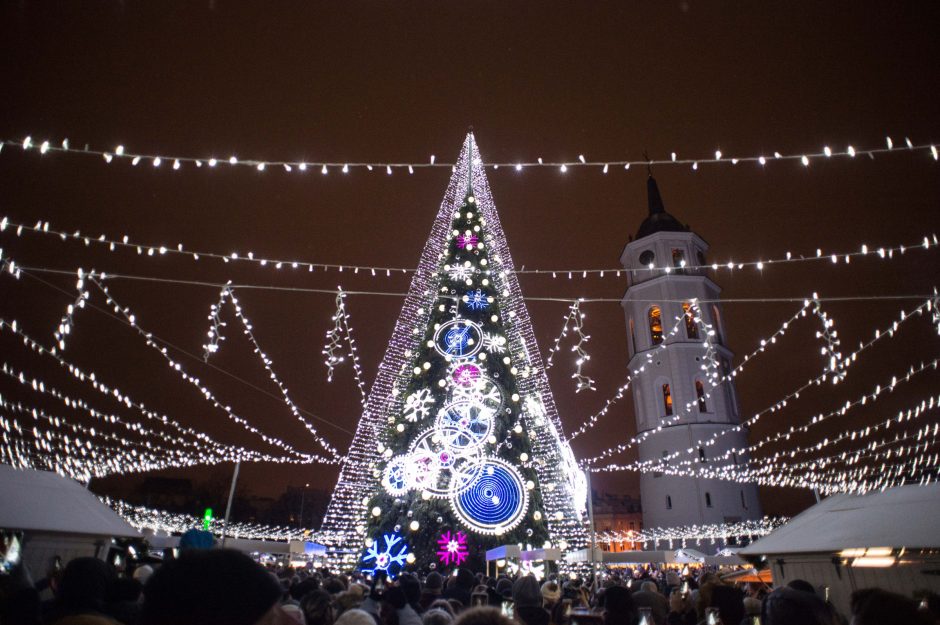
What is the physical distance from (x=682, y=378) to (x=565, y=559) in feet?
63.1

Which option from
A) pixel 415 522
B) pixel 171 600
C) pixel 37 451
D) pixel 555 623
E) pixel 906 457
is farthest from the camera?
pixel 37 451

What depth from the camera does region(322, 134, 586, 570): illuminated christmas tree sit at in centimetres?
1152

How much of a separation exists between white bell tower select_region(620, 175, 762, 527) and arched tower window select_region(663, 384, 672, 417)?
55 millimetres

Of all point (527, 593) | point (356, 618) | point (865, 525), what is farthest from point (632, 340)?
point (356, 618)

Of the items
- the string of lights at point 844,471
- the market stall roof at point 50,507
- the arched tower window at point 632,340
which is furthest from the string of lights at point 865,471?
the market stall roof at point 50,507

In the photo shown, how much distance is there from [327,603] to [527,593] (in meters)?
1.51

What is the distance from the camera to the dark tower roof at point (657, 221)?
32.7 m

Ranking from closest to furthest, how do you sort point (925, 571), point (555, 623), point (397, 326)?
point (555, 623)
point (925, 571)
point (397, 326)

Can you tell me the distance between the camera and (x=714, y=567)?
23.3 m

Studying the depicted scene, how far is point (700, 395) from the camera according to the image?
29.3m

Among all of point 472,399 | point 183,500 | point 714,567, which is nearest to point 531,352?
point 472,399

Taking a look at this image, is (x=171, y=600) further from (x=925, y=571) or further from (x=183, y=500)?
(x=183, y=500)

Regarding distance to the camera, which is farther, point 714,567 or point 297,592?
point 714,567

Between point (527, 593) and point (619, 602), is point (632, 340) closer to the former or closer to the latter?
point (527, 593)
